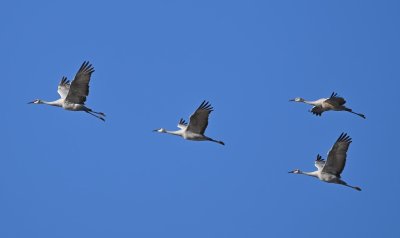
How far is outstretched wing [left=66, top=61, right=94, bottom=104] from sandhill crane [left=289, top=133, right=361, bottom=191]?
8.00m

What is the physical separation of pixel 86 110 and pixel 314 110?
8270mm

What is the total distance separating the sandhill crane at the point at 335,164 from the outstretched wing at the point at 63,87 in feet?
29.0

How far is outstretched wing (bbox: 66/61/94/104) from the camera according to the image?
3322 centimetres

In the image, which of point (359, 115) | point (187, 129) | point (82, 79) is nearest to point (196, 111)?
point (187, 129)

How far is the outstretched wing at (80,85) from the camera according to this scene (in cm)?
3322

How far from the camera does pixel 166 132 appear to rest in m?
35.9

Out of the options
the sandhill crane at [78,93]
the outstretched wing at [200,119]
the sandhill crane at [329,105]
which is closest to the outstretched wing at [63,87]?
the sandhill crane at [78,93]

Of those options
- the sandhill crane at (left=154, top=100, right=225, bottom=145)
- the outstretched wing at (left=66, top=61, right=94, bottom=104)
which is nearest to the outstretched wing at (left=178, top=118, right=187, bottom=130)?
the sandhill crane at (left=154, top=100, right=225, bottom=145)

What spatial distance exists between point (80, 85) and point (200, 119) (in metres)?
4.06

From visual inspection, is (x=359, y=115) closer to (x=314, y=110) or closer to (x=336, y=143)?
(x=314, y=110)

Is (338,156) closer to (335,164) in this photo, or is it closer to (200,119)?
(335,164)

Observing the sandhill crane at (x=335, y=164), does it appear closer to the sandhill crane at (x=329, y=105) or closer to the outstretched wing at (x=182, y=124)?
the sandhill crane at (x=329, y=105)

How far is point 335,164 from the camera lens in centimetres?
3303

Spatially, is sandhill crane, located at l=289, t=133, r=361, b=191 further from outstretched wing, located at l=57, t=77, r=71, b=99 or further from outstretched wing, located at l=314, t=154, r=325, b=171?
outstretched wing, located at l=57, t=77, r=71, b=99
